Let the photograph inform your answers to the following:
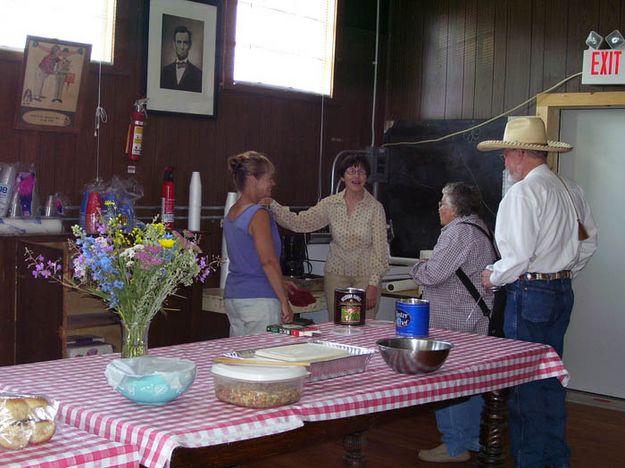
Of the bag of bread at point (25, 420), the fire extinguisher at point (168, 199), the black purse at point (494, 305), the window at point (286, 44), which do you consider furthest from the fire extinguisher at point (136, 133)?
the bag of bread at point (25, 420)

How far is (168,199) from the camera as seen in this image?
494 cm

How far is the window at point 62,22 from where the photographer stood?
439 cm

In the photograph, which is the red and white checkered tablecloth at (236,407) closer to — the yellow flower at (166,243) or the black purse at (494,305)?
the yellow flower at (166,243)

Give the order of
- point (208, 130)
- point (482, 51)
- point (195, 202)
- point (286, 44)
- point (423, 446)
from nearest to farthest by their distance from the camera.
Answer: point (423, 446) → point (195, 202) → point (208, 130) → point (286, 44) → point (482, 51)

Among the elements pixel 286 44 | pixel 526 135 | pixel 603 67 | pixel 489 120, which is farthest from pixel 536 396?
pixel 286 44

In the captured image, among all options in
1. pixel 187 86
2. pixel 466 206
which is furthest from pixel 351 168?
pixel 187 86

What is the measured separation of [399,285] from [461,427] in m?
1.34

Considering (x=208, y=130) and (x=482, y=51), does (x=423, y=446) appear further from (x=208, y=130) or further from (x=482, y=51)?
(x=482, y=51)

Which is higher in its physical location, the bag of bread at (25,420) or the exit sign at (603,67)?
the exit sign at (603,67)

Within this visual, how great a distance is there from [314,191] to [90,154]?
71.1 inches

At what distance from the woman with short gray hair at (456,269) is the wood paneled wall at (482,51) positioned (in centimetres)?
199

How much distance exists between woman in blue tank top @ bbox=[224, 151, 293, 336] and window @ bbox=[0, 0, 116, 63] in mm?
1250

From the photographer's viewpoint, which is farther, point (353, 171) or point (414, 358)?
point (353, 171)

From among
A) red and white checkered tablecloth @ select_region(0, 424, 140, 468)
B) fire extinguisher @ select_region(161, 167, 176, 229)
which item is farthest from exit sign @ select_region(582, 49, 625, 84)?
red and white checkered tablecloth @ select_region(0, 424, 140, 468)
